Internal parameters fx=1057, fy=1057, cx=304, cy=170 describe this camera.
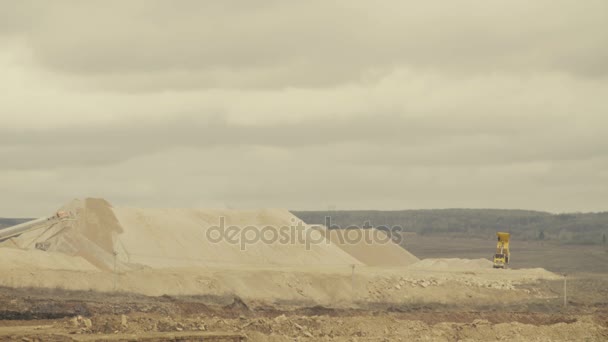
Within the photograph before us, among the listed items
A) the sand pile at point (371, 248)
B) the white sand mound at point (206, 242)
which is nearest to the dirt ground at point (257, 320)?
the white sand mound at point (206, 242)

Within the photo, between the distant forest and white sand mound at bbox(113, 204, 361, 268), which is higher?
the distant forest

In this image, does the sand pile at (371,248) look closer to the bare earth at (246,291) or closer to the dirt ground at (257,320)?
the bare earth at (246,291)

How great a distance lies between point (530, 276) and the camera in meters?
71.4

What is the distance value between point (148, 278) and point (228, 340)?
926 inches

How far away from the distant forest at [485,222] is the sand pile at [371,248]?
4264 centimetres

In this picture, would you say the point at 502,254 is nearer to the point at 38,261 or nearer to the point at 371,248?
the point at 371,248

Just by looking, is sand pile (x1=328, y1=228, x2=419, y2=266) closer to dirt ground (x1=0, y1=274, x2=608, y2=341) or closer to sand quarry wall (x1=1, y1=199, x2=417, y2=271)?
sand quarry wall (x1=1, y1=199, x2=417, y2=271)

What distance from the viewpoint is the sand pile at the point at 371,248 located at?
91.8 metres

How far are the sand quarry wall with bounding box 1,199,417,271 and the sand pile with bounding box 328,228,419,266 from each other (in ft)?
2.63

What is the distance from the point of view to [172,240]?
3012 inches

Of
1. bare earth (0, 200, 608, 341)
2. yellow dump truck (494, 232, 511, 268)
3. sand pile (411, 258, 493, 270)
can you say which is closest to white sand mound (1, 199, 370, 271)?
bare earth (0, 200, 608, 341)

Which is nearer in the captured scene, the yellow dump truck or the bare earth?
the bare earth

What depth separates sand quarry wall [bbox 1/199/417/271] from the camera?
2773 inches

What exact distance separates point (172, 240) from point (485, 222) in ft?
320
